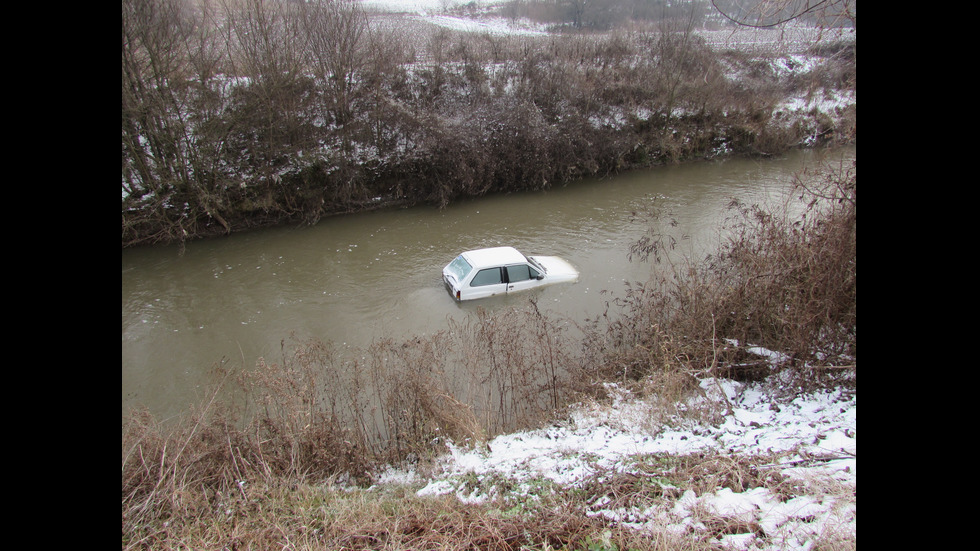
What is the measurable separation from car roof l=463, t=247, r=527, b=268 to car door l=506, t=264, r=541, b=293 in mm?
160

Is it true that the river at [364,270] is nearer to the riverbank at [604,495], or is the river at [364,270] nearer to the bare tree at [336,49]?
the riverbank at [604,495]

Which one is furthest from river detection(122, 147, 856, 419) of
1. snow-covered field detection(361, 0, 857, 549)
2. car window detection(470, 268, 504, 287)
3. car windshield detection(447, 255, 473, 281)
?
snow-covered field detection(361, 0, 857, 549)

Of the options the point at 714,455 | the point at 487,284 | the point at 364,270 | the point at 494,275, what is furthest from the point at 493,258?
the point at 714,455

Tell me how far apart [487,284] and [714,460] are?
22.3 ft

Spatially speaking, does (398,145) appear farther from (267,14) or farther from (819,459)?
(819,459)

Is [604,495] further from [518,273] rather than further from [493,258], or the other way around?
[493,258]

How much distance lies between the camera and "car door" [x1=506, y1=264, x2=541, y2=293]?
36.9ft

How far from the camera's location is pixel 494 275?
1109 cm

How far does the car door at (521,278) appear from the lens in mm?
11258

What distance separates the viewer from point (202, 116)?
53.2 feet

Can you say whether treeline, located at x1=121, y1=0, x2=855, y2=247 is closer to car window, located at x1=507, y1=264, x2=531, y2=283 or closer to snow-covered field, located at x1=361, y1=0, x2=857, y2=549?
snow-covered field, located at x1=361, y1=0, x2=857, y2=549
